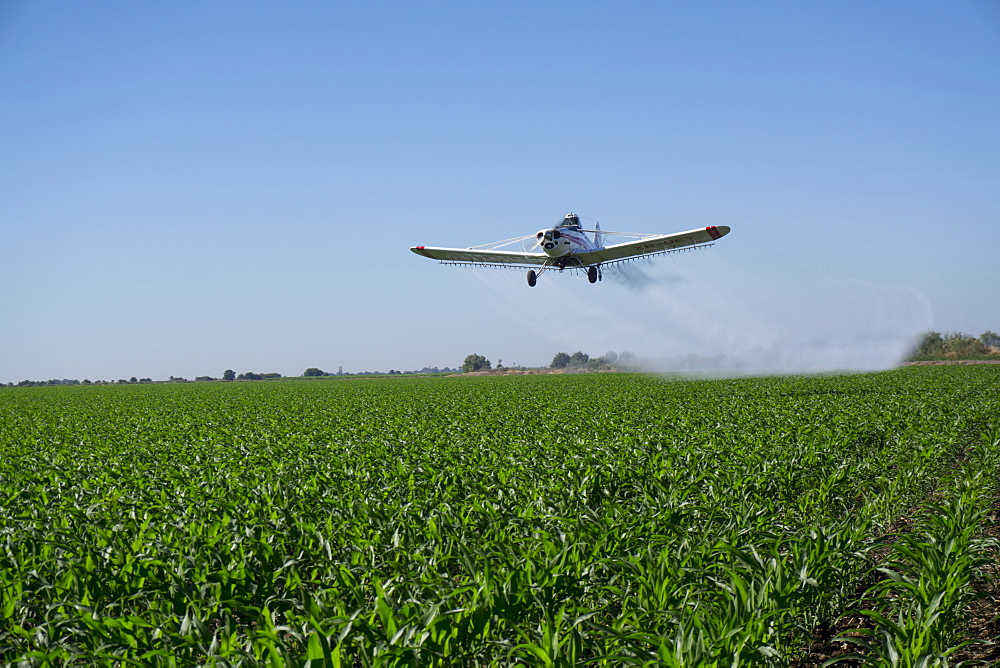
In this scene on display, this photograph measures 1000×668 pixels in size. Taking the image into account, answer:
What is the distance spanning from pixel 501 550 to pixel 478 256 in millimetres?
33456

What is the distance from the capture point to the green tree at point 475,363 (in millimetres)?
189000

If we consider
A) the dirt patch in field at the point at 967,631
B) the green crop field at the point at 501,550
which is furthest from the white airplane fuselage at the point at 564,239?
the dirt patch in field at the point at 967,631

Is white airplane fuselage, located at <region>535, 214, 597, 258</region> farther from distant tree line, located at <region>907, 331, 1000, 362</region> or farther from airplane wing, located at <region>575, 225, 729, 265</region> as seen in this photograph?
distant tree line, located at <region>907, 331, 1000, 362</region>

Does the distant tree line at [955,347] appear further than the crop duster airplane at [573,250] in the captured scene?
Yes

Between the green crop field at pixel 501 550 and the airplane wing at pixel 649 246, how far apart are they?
60.6 feet

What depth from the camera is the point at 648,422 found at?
63.5 feet

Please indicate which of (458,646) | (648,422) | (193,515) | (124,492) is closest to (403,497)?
(193,515)

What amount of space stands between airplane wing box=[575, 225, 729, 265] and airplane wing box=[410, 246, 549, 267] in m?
2.89

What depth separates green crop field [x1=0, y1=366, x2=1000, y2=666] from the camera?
15.5 feet

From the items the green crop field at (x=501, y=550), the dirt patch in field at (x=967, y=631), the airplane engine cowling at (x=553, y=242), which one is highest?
the airplane engine cowling at (x=553, y=242)

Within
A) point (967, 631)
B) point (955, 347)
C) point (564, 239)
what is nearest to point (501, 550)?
point (967, 631)

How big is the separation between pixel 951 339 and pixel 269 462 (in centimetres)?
12320

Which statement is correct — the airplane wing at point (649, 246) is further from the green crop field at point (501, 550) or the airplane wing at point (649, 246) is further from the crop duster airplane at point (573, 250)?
the green crop field at point (501, 550)

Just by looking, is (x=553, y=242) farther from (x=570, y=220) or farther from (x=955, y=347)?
(x=955, y=347)
